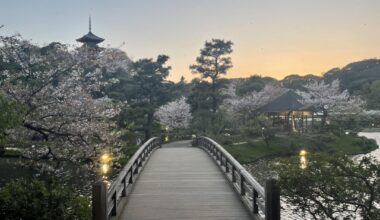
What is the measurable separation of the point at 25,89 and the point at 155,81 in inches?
1187

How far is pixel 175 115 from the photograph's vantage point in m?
55.8

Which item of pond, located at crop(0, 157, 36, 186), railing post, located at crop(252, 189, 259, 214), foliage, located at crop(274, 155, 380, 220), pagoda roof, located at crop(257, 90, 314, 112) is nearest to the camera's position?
foliage, located at crop(274, 155, 380, 220)

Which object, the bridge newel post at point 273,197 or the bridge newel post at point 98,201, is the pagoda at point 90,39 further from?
the bridge newel post at point 273,197

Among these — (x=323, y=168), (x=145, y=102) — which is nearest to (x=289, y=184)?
(x=323, y=168)

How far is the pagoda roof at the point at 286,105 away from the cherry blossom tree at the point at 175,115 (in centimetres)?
1004

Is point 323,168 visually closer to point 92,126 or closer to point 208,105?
point 92,126

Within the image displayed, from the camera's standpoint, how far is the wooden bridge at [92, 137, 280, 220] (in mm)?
7941

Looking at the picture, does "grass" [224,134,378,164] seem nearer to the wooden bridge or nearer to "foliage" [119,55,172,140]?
"foliage" [119,55,172,140]

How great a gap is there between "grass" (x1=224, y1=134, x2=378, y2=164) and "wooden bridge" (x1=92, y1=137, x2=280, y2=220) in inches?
938

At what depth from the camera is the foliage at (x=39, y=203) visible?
704cm

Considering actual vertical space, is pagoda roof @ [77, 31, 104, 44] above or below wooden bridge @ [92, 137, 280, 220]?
above

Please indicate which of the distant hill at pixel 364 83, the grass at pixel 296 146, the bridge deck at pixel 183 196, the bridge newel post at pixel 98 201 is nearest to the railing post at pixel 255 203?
the bridge deck at pixel 183 196

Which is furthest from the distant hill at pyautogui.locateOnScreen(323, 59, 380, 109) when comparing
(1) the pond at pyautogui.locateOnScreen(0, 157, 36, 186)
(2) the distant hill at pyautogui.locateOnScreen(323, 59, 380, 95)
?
(1) the pond at pyautogui.locateOnScreen(0, 157, 36, 186)

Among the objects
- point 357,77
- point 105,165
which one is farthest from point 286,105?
point 357,77
